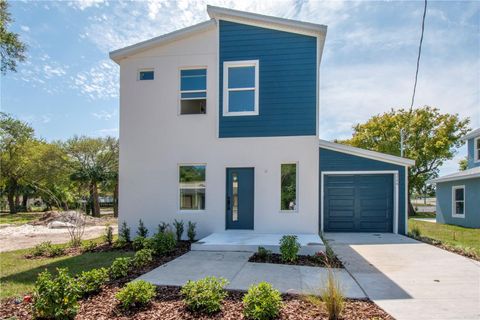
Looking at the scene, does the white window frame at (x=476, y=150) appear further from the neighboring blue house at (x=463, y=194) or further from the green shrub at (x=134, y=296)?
the green shrub at (x=134, y=296)

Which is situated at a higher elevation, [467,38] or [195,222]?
[467,38]

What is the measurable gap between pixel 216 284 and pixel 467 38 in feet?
32.7

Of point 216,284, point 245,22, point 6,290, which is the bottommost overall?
point 6,290

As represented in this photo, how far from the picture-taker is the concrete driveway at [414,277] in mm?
4070

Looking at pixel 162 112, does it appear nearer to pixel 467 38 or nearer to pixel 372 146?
pixel 467 38

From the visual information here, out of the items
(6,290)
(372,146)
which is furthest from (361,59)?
(372,146)

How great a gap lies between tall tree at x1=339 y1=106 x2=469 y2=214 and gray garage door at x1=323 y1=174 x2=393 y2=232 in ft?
47.7

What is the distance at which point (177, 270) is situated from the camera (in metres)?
5.86

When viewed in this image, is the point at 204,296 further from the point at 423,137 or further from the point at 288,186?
the point at 423,137

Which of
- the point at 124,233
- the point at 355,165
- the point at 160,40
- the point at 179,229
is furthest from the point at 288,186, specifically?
the point at 160,40

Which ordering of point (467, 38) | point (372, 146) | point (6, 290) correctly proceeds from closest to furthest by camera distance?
point (6, 290)
point (467, 38)
point (372, 146)

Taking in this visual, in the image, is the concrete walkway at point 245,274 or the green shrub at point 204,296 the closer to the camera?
the green shrub at point 204,296

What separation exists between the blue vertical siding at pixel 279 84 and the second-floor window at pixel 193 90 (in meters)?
0.76

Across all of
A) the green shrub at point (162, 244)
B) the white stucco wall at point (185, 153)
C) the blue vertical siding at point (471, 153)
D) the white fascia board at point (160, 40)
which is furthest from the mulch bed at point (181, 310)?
the blue vertical siding at point (471, 153)
